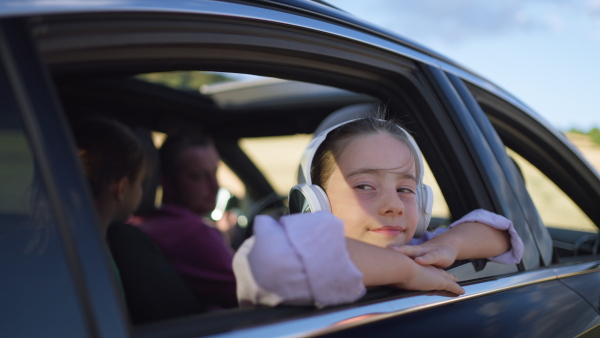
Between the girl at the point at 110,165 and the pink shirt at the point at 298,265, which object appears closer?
the pink shirt at the point at 298,265

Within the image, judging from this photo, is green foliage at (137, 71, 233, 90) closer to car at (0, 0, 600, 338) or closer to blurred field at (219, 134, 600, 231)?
car at (0, 0, 600, 338)

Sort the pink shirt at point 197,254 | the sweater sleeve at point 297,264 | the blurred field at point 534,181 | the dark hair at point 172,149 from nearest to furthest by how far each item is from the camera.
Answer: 1. the sweater sleeve at point 297,264
2. the pink shirt at point 197,254
3. the dark hair at point 172,149
4. the blurred field at point 534,181

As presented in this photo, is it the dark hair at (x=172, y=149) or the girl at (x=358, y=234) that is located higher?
the dark hair at (x=172, y=149)

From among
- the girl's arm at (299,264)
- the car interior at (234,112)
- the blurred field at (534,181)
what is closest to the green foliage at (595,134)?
the blurred field at (534,181)

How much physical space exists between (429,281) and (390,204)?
0.91 ft

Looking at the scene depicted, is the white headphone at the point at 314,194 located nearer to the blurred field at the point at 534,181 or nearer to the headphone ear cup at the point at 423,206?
the headphone ear cup at the point at 423,206

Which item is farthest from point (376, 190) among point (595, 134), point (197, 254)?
point (595, 134)

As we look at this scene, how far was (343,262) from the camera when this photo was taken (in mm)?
1243

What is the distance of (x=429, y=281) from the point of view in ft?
4.88

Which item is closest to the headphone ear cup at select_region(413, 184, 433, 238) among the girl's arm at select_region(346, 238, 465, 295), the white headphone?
the white headphone

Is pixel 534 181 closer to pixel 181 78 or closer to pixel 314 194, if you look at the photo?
pixel 181 78

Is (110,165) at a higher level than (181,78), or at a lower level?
lower

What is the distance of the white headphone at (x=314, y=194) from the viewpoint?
1.60 m

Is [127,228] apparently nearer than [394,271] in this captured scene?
No
